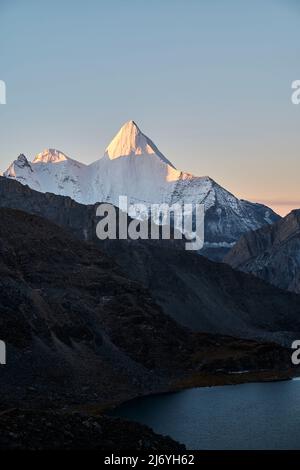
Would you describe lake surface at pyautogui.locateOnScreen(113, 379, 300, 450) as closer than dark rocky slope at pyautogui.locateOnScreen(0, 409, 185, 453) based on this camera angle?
No

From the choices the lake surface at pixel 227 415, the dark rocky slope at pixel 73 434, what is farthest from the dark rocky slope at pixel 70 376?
the lake surface at pixel 227 415

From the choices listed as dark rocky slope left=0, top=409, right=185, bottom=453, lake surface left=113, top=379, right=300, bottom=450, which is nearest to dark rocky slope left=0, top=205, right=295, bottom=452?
dark rocky slope left=0, top=409, right=185, bottom=453

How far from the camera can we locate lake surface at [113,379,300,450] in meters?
116

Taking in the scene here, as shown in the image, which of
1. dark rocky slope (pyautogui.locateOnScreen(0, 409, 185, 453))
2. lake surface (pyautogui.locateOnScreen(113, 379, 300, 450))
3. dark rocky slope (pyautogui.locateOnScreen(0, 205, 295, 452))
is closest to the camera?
dark rocky slope (pyautogui.locateOnScreen(0, 409, 185, 453))

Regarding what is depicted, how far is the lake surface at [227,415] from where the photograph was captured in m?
116

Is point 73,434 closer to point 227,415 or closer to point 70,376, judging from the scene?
point 227,415

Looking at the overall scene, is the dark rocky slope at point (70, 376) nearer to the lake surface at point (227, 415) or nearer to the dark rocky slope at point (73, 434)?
the dark rocky slope at point (73, 434)

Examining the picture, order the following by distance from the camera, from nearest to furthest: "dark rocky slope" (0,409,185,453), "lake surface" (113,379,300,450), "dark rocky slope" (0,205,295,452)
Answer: "dark rocky slope" (0,409,185,453) → "dark rocky slope" (0,205,295,452) → "lake surface" (113,379,300,450)

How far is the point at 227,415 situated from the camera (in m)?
139

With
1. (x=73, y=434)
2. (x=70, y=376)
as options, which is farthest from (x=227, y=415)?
(x=73, y=434)

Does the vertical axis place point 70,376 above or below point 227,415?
above

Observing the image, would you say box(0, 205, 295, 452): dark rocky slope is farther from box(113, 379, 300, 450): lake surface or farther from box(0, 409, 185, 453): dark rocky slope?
box(113, 379, 300, 450): lake surface

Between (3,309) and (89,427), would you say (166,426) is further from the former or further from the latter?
(3,309)
